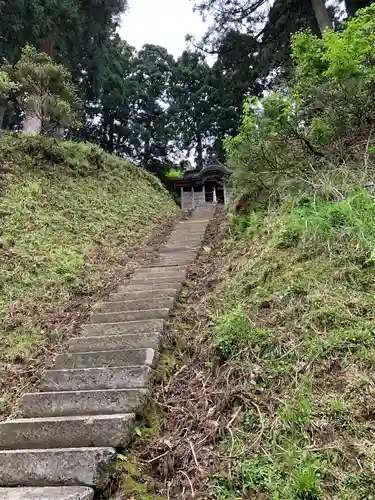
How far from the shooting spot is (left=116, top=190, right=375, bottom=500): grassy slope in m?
2.08

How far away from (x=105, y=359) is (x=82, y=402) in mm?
523

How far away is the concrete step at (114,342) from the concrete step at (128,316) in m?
0.42

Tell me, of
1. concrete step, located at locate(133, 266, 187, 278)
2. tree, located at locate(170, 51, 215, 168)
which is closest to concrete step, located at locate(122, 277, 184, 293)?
concrete step, located at locate(133, 266, 187, 278)

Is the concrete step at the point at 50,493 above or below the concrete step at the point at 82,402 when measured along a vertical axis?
below

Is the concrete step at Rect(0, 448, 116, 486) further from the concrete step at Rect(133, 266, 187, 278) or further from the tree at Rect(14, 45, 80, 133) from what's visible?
the tree at Rect(14, 45, 80, 133)

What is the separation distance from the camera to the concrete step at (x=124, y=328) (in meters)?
3.79

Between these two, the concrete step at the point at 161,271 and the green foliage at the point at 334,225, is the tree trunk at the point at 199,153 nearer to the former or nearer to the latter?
the concrete step at the point at 161,271

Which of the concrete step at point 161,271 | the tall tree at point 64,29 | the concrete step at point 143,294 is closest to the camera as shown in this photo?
the concrete step at point 143,294

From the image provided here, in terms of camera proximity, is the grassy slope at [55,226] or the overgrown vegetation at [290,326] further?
the grassy slope at [55,226]

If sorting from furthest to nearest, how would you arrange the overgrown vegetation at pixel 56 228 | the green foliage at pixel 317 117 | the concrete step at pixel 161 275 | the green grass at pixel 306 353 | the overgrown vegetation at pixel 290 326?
1. the concrete step at pixel 161 275
2. the green foliage at pixel 317 117
3. the overgrown vegetation at pixel 56 228
4. the overgrown vegetation at pixel 290 326
5. the green grass at pixel 306 353

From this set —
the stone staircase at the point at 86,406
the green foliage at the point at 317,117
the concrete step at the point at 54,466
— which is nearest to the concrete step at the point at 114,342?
the stone staircase at the point at 86,406

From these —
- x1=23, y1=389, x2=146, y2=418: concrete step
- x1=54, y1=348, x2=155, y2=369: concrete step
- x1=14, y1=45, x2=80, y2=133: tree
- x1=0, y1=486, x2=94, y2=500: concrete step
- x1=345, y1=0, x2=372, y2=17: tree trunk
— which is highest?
x1=345, y1=0, x2=372, y2=17: tree trunk

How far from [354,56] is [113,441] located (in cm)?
487

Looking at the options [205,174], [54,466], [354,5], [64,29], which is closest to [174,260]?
[54,466]
